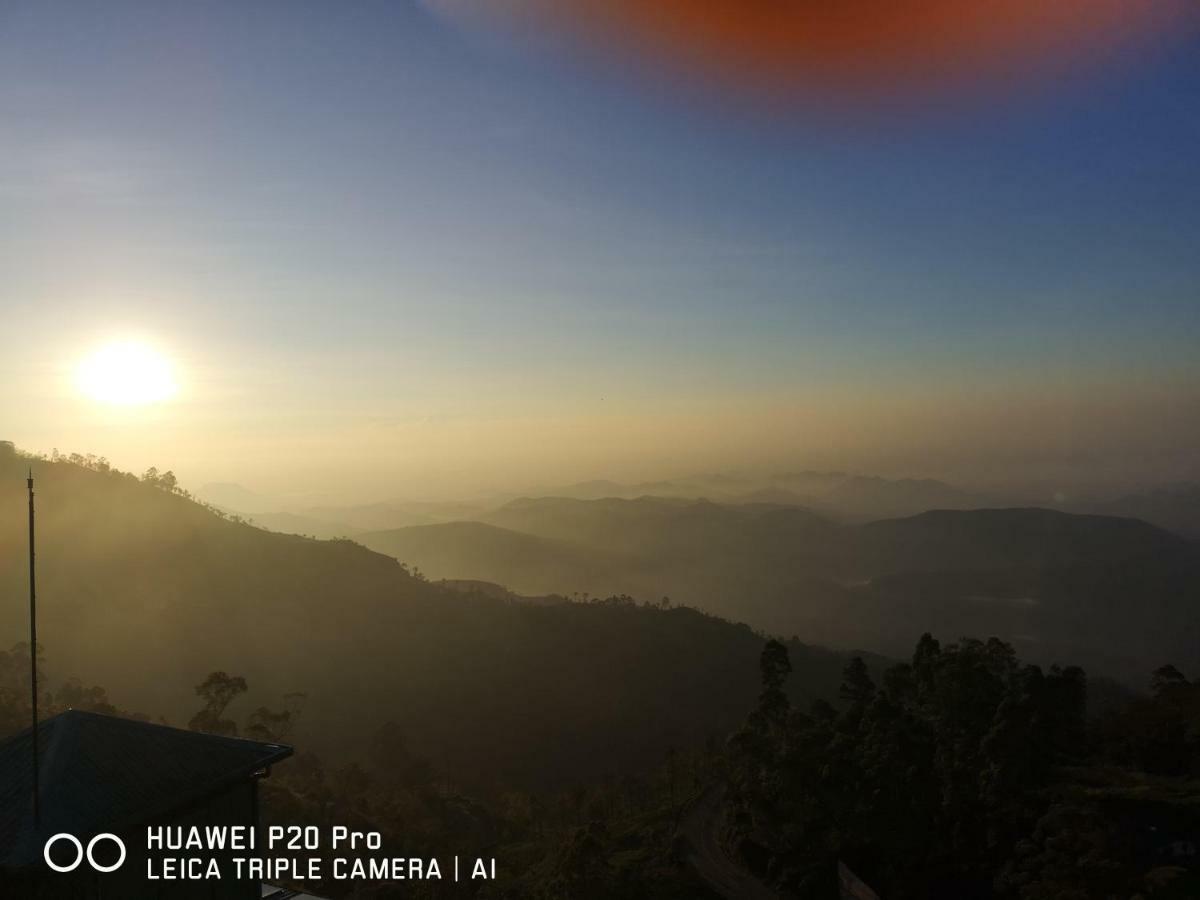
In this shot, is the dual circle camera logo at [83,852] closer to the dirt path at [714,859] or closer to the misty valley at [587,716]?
the misty valley at [587,716]

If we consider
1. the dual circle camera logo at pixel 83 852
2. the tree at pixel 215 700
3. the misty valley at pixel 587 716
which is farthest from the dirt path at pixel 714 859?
the tree at pixel 215 700

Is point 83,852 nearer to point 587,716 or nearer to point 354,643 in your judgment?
point 587,716

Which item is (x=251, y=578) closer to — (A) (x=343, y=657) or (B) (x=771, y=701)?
(A) (x=343, y=657)

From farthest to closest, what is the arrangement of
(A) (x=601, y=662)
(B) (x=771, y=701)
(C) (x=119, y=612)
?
(A) (x=601, y=662)
(C) (x=119, y=612)
(B) (x=771, y=701)

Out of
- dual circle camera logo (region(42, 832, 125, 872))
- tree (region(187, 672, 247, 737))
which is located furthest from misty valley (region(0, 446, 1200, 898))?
dual circle camera logo (region(42, 832, 125, 872))

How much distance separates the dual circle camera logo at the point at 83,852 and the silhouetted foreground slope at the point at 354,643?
74.4 metres

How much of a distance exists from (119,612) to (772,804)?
92.3 m

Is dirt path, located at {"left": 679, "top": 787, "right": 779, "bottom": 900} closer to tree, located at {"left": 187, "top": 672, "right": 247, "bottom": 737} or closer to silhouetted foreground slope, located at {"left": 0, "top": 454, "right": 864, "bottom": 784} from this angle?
tree, located at {"left": 187, "top": 672, "right": 247, "bottom": 737}

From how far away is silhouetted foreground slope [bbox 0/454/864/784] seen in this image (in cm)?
9044

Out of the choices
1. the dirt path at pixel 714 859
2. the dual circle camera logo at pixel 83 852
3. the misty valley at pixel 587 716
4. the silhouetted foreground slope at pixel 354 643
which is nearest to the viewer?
the dual circle camera logo at pixel 83 852

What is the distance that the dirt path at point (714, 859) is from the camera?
29844mm

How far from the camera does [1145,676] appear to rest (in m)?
160

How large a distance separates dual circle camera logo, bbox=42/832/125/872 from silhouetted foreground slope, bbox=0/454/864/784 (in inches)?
2929

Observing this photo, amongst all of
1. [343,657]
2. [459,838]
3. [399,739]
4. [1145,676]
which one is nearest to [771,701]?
[459,838]
